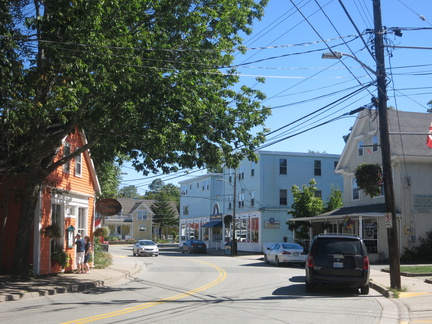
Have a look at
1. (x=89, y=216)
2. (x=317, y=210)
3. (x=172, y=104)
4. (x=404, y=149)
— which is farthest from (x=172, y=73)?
(x=317, y=210)

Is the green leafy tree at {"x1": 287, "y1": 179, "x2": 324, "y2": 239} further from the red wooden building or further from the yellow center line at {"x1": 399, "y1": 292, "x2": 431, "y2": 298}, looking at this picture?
the yellow center line at {"x1": 399, "y1": 292, "x2": 431, "y2": 298}

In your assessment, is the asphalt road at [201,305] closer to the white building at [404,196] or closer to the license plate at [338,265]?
the license plate at [338,265]

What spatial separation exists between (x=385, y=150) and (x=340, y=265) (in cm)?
398

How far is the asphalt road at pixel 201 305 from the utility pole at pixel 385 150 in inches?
45.7

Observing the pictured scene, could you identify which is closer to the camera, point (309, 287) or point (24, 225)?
point (309, 287)

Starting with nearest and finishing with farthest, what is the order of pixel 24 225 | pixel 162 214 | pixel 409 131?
1. pixel 24 225
2. pixel 409 131
3. pixel 162 214

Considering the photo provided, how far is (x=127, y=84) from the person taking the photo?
15078 millimetres

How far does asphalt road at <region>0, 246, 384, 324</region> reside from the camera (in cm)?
1059

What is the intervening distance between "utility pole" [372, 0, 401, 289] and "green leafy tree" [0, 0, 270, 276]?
13.7 feet

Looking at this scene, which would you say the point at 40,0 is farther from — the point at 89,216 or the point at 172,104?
the point at 89,216

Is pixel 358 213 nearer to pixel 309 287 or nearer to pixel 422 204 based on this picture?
pixel 422 204

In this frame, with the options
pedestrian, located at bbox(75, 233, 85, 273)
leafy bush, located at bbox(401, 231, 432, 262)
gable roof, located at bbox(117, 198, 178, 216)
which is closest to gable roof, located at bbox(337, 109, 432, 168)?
leafy bush, located at bbox(401, 231, 432, 262)

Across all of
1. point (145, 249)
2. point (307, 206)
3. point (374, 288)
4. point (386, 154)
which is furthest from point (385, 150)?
point (145, 249)

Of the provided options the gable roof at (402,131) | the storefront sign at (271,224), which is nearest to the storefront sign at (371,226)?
the gable roof at (402,131)
